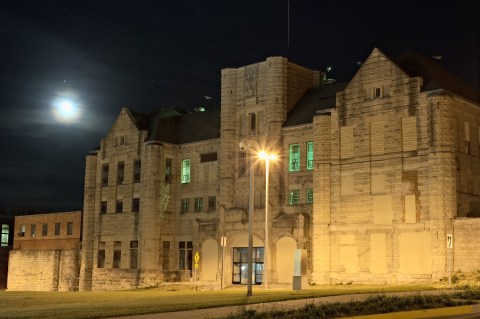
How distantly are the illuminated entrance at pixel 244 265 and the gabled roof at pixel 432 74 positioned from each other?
2048 cm

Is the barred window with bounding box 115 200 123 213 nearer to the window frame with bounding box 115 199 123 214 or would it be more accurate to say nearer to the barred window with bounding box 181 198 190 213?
the window frame with bounding box 115 199 123 214

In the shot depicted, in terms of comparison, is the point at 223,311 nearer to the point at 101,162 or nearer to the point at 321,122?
the point at 321,122

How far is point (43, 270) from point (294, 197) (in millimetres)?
37961

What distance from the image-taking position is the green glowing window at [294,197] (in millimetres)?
63125

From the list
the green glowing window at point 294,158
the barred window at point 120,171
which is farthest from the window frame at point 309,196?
the barred window at point 120,171

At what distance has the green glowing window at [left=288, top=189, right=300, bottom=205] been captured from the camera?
2485 inches

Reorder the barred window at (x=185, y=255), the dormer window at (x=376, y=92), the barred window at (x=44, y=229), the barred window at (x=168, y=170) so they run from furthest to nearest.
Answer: the barred window at (x=44, y=229), the barred window at (x=168, y=170), the barred window at (x=185, y=255), the dormer window at (x=376, y=92)

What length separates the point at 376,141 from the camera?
187ft

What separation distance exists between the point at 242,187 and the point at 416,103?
19.7m

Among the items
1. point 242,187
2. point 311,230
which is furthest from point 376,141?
point 242,187

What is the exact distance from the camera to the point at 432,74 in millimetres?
56406

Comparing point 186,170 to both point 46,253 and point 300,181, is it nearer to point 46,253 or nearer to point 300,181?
point 300,181

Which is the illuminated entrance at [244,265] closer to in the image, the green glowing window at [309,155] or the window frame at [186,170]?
the green glowing window at [309,155]

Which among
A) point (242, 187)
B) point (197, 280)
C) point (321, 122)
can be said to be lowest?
point (197, 280)
